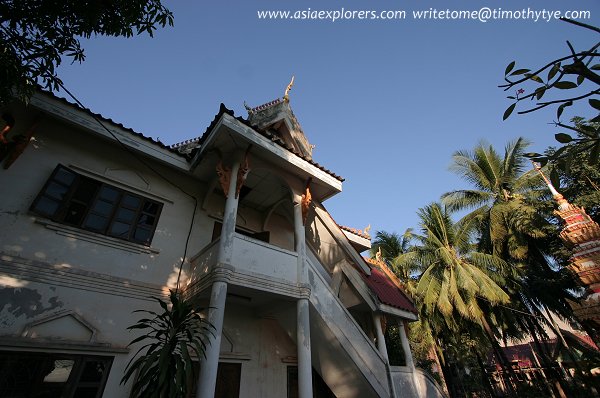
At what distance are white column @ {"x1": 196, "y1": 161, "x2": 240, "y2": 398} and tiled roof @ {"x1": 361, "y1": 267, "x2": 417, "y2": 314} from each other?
478 cm

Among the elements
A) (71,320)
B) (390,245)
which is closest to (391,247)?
(390,245)

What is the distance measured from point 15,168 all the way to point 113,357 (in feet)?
12.9

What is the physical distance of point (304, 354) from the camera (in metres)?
5.69

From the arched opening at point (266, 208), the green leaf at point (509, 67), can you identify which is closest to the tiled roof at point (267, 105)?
the arched opening at point (266, 208)

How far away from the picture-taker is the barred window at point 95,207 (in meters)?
5.77

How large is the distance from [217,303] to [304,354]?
1973 mm

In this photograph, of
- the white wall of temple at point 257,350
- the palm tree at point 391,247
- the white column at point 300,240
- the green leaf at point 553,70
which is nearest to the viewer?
the green leaf at point 553,70

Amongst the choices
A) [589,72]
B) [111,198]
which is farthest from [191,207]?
[589,72]

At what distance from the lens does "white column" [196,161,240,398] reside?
4.58m

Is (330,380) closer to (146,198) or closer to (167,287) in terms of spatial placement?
(167,287)

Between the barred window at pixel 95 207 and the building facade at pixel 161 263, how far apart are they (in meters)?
0.03

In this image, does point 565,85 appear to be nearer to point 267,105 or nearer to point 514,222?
point 267,105

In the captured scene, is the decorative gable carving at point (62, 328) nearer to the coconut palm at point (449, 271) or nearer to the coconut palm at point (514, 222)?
the coconut palm at point (449, 271)

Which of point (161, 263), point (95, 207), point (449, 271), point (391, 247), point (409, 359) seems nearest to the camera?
point (95, 207)
